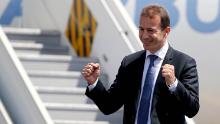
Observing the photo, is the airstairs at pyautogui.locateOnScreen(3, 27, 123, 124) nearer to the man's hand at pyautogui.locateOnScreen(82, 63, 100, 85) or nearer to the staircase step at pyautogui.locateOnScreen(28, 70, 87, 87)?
the staircase step at pyautogui.locateOnScreen(28, 70, 87, 87)

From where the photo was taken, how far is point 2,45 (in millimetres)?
6207

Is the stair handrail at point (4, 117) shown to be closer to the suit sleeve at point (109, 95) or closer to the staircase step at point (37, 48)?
the staircase step at point (37, 48)

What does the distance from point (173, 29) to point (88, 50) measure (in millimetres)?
1170

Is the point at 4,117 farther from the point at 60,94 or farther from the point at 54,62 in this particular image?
the point at 54,62

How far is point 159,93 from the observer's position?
2980 mm

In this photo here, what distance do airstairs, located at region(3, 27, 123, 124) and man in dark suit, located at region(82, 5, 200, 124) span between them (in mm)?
2962

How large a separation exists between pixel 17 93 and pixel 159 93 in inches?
123

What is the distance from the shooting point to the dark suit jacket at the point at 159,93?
2891mm

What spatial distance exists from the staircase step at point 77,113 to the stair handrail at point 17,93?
41 centimetres

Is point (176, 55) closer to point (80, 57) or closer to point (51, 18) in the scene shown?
point (80, 57)

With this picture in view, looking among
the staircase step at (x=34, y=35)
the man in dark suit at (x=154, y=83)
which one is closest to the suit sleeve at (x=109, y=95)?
the man in dark suit at (x=154, y=83)

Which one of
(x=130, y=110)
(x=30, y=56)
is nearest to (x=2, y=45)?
(x=30, y=56)

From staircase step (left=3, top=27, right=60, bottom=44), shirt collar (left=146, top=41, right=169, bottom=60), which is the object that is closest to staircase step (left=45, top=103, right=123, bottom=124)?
staircase step (left=3, top=27, right=60, bottom=44)

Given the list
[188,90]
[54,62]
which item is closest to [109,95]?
[188,90]
